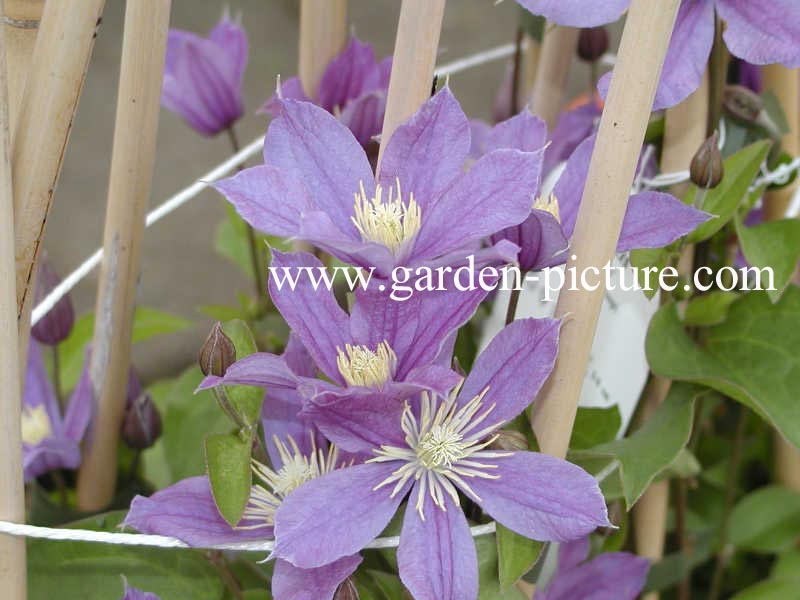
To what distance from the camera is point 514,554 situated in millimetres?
431

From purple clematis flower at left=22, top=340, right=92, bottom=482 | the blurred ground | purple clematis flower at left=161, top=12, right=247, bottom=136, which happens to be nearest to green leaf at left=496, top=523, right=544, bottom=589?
purple clematis flower at left=22, top=340, right=92, bottom=482

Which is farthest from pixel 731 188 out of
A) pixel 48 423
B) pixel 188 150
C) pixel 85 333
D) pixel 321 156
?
pixel 188 150

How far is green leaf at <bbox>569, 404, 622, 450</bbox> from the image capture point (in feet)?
1.88

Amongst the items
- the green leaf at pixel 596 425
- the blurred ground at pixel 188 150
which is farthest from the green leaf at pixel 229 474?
the blurred ground at pixel 188 150

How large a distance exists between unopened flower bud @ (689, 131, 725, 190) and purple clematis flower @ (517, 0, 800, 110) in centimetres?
4

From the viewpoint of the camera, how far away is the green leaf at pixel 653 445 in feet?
1.61

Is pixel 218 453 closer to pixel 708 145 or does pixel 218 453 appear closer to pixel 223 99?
pixel 708 145

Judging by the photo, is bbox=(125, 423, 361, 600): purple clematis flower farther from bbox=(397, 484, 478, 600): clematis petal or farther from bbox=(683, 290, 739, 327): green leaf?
bbox=(683, 290, 739, 327): green leaf

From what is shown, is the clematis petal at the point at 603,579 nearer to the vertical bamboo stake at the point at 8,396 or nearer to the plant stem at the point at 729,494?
the plant stem at the point at 729,494

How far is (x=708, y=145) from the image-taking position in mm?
512

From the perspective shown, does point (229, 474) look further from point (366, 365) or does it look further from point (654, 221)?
point (654, 221)

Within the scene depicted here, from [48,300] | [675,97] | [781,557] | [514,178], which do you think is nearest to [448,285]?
[514,178]

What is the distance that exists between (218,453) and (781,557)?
551 millimetres

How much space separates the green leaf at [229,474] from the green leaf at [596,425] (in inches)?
8.7
